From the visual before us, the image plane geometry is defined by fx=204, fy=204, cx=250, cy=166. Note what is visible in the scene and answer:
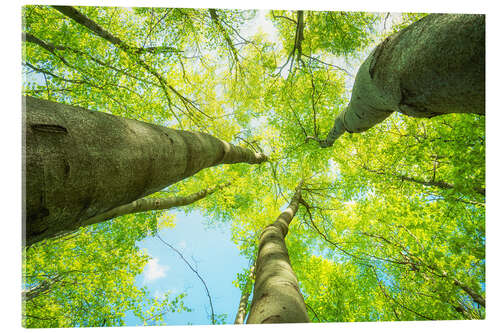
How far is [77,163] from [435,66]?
55.6 inches

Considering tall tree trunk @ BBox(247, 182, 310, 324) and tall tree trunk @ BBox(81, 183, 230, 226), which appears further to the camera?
tall tree trunk @ BBox(81, 183, 230, 226)

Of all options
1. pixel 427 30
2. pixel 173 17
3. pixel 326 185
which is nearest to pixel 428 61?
pixel 427 30

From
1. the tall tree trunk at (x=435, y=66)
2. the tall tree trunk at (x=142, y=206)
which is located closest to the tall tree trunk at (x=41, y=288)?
the tall tree trunk at (x=142, y=206)

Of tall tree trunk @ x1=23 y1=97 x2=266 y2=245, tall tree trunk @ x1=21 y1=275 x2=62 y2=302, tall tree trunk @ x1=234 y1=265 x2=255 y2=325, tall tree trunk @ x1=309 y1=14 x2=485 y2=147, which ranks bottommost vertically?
tall tree trunk @ x1=234 y1=265 x2=255 y2=325

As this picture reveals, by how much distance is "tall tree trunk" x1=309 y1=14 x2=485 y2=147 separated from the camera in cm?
78

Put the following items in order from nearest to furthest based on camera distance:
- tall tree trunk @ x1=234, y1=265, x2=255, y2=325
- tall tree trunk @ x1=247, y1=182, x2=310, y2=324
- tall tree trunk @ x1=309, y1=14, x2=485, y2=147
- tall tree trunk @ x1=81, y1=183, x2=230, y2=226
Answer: tall tree trunk @ x1=309, y1=14, x2=485, y2=147 < tall tree trunk @ x1=247, y1=182, x2=310, y2=324 < tall tree trunk @ x1=81, y1=183, x2=230, y2=226 < tall tree trunk @ x1=234, y1=265, x2=255, y2=325

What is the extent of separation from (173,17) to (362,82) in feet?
10.3

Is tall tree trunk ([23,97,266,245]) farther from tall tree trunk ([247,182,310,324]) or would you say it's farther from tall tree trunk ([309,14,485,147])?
tall tree trunk ([309,14,485,147])

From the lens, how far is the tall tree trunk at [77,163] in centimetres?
58

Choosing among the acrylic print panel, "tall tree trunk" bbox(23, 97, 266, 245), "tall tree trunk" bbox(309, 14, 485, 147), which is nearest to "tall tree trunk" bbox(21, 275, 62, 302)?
the acrylic print panel

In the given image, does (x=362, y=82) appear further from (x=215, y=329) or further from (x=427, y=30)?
(x=215, y=329)

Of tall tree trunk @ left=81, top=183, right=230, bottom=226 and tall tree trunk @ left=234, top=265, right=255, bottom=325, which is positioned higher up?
tall tree trunk @ left=81, top=183, right=230, bottom=226

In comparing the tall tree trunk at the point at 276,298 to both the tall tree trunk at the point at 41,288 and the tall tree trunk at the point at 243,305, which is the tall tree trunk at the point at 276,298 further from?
the tall tree trunk at the point at 41,288

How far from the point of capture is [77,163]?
66 centimetres
